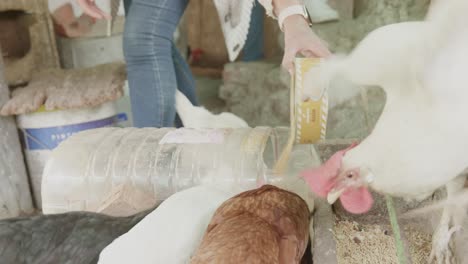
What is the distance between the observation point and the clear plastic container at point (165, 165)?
1364 mm

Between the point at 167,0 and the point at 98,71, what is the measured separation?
0.67m

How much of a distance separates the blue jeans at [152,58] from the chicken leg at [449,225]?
0.96m

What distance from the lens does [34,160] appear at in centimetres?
197

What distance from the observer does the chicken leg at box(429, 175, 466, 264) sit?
3.07 ft

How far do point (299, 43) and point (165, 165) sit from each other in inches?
21.7

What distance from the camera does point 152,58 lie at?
1.60 m

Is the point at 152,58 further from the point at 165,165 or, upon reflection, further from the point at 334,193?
the point at 334,193

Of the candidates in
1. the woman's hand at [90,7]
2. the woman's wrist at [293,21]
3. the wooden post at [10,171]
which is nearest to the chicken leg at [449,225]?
the woman's wrist at [293,21]

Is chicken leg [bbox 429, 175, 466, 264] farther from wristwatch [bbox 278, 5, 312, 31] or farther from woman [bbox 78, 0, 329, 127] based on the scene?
Answer: woman [bbox 78, 0, 329, 127]

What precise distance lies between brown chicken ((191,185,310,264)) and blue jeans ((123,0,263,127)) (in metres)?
0.67

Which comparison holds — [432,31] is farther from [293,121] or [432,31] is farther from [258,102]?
[258,102]

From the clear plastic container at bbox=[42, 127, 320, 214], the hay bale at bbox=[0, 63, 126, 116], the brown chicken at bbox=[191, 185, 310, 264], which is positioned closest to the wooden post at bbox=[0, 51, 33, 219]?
the hay bale at bbox=[0, 63, 126, 116]

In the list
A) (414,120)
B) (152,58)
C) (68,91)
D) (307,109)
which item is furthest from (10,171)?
(414,120)

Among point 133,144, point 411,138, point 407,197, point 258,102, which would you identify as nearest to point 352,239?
point 407,197
